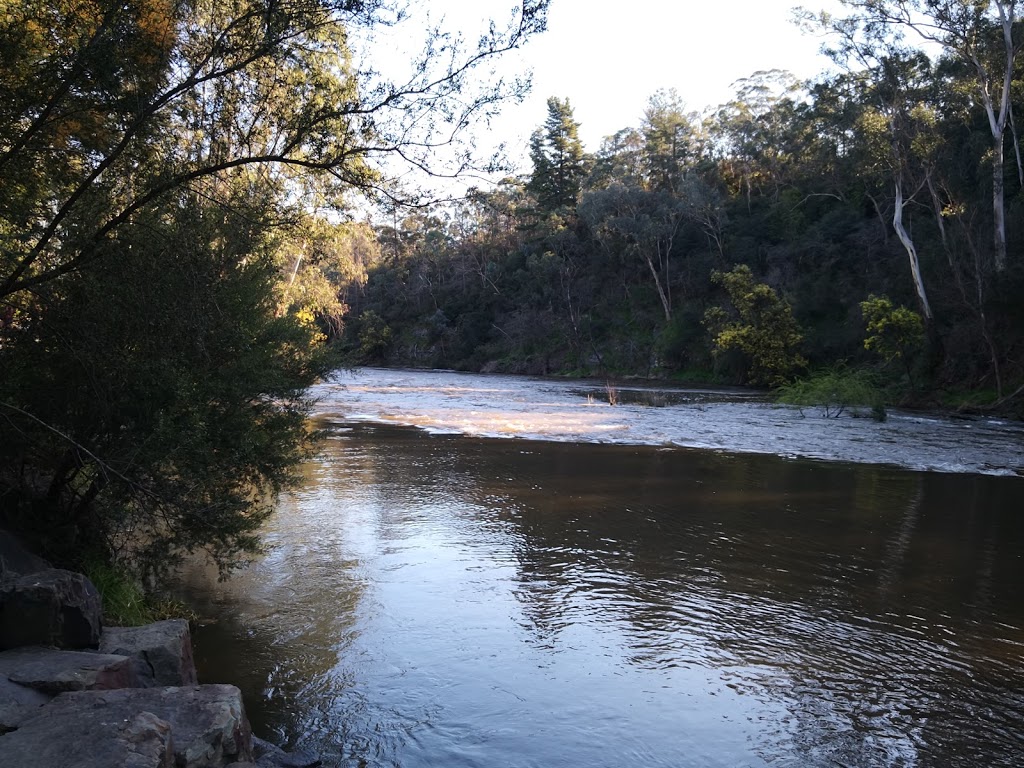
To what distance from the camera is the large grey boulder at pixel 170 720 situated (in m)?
3.39

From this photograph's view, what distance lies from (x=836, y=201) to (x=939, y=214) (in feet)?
60.9

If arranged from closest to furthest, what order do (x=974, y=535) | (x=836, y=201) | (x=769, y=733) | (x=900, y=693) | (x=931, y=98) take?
(x=769, y=733), (x=900, y=693), (x=974, y=535), (x=931, y=98), (x=836, y=201)

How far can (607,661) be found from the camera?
6371 millimetres

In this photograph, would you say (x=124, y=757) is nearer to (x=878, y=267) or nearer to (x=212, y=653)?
(x=212, y=653)

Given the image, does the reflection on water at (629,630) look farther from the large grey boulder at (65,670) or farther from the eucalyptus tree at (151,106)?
the eucalyptus tree at (151,106)

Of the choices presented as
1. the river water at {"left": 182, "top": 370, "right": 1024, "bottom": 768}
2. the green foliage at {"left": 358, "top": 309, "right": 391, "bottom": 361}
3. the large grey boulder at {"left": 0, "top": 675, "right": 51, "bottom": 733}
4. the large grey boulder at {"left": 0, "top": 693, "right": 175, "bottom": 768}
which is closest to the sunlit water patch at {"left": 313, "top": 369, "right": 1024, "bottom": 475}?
the river water at {"left": 182, "top": 370, "right": 1024, "bottom": 768}

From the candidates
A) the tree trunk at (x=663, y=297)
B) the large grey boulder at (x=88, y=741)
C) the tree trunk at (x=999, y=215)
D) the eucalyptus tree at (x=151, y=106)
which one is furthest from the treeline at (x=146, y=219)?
the tree trunk at (x=663, y=297)

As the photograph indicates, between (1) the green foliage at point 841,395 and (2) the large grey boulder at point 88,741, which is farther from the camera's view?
(1) the green foliage at point 841,395

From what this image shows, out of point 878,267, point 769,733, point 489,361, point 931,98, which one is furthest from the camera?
point 489,361

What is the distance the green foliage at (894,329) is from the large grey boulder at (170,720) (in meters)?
30.8

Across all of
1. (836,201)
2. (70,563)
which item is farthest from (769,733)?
(836,201)

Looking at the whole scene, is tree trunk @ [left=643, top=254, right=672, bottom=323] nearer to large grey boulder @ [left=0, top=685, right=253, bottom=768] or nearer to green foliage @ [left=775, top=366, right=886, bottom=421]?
green foliage @ [left=775, top=366, right=886, bottom=421]

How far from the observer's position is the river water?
5.21m

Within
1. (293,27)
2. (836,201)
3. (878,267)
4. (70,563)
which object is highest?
(836,201)
